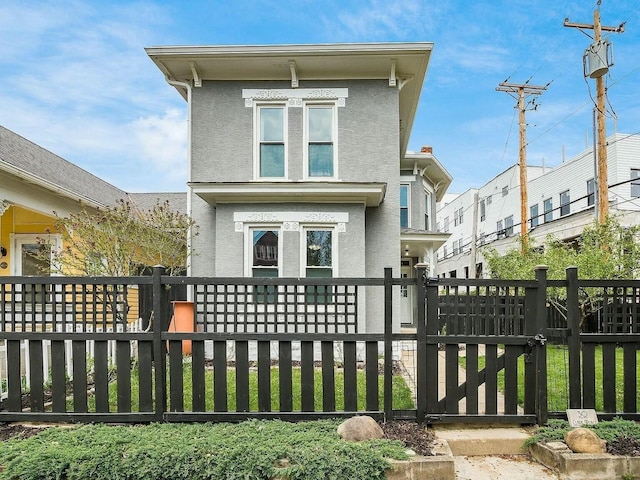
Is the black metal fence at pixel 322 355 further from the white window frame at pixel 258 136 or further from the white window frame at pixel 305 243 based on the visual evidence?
the white window frame at pixel 258 136

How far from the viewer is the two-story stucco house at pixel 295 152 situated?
7930mm

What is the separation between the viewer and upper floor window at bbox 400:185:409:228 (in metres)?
12.4

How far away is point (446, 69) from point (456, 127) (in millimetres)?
9586

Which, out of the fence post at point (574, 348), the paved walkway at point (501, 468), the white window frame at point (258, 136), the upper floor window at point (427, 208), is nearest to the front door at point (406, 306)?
the upper floor window at point (427, 208)

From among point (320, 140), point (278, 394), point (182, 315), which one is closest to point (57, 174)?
point (182, 315)

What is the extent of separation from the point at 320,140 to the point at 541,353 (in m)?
5.95

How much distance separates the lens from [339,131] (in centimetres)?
840

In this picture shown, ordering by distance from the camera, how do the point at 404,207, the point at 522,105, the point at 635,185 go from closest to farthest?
1. the point at 404,207
2. the point at 522,105
3. the point at 635,185

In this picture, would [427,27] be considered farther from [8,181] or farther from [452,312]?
[8,181]

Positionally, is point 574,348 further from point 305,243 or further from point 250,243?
point 250,243

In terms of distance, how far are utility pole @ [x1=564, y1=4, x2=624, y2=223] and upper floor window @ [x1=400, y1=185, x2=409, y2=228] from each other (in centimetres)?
542

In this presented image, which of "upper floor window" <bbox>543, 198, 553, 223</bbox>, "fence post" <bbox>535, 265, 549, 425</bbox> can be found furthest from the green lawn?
"upper floor window" <bbox>543, 198, 553, 223</bbox>

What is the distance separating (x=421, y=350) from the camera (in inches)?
159

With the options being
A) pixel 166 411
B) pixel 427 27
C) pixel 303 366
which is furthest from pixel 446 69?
pixel 166 411
